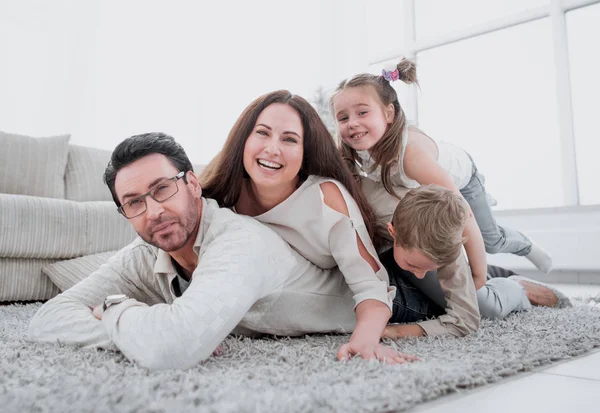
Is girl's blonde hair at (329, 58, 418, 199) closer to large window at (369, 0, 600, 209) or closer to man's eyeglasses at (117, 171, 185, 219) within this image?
man's eyeglasses at (117, 171, 185, 219)

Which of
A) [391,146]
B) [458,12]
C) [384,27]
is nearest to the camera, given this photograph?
[391,146]

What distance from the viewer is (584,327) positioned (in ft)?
4.68

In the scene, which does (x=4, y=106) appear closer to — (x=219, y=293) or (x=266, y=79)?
(x=266, y=79)

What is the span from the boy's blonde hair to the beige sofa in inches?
60.0

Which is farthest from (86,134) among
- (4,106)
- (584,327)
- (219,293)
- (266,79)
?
(584,327)

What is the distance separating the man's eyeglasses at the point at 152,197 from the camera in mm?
1182

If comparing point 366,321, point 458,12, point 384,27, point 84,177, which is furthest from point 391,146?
point 384,27

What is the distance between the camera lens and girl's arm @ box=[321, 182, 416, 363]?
1.07 m

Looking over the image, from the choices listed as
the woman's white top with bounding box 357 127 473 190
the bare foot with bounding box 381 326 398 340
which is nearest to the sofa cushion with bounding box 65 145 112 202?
the woman's white top with bounding box 357 127 473 190

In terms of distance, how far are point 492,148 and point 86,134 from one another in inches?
128

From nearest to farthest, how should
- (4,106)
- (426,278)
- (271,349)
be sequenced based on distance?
(271,349) < (426,278) < (4,106)

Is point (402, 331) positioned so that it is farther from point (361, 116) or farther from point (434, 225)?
point (361, 116)

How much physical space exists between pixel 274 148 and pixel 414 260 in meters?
0.49

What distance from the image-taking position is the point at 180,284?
135 cm
